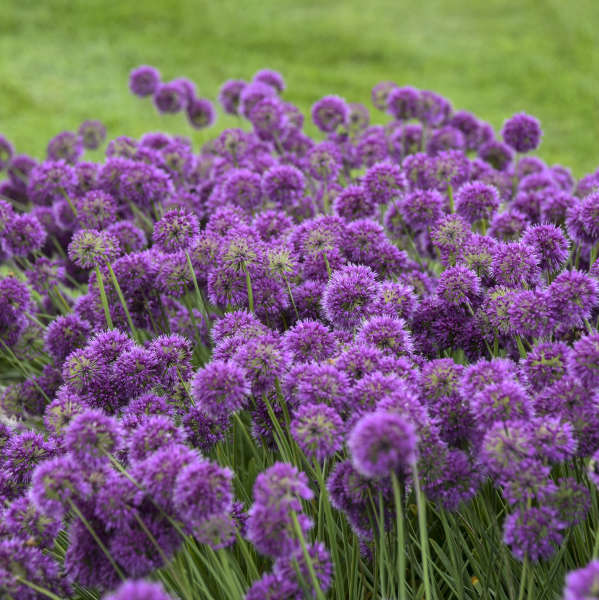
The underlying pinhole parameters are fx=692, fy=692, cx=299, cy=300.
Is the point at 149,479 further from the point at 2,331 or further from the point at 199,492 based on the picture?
the point at 2,331

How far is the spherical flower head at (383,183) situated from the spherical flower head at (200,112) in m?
2.02

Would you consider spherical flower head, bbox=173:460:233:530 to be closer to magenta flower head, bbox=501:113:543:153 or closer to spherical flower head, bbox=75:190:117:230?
spherical flower head, bbox=75:190:117:230

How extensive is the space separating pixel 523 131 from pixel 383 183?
1272mm

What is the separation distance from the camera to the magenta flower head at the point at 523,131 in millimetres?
3645

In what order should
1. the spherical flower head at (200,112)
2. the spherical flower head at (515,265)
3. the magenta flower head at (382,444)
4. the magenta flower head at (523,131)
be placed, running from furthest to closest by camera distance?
the spherical flower head at (200,112) → the magenta flower head at (523,131) → the spherical flower head at (515,265) → the magenta flower head at (382,444)

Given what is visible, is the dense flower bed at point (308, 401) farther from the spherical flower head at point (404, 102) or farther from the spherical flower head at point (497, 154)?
the spherical flower head at point (497, 154)

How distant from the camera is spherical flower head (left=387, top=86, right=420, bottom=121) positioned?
3.78m

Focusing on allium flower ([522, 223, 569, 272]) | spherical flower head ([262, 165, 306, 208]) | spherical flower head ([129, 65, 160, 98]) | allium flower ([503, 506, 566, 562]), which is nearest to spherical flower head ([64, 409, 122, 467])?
allium flower ([503, 506, 566, 562])

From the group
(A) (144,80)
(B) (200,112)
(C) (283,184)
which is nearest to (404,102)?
(C) (283,184)

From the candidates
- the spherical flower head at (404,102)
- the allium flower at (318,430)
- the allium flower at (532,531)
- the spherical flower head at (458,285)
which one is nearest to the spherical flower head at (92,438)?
the allium flower at (318,430)

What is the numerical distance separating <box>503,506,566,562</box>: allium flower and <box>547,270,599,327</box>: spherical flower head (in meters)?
0.56

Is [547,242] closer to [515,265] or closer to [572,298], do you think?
[515,265]

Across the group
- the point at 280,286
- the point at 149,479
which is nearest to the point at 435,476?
the point at 149,479

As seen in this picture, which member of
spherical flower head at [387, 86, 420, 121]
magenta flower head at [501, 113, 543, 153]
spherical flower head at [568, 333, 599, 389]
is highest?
spherical flower head at [387, 86, 420, 121]
